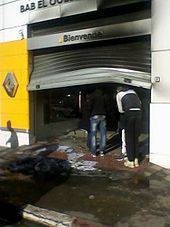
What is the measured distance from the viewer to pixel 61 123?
1367 cm

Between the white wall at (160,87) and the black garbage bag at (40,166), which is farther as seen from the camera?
the black garbage bag at (40,166)

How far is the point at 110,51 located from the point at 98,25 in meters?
0.73

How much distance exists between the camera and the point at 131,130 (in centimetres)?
862

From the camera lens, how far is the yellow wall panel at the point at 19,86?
11.7 meters

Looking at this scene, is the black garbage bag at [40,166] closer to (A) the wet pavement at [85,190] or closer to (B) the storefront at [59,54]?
(A) the wet pavement at [85,190]

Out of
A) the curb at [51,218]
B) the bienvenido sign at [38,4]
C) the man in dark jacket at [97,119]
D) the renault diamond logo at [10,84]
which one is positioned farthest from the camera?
the renault diamond logo at [10,84]

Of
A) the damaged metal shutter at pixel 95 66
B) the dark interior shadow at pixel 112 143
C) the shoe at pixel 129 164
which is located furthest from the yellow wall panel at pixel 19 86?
the shoe at pixel 129 164

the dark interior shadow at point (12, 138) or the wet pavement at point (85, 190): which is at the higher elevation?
the dark interior shadow at point (12, 138)

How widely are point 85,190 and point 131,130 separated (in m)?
2.06

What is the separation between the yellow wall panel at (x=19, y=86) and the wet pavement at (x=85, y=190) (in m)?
1.74

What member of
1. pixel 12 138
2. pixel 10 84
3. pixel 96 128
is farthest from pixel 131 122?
pixel 10 84

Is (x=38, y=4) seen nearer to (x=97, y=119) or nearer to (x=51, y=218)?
(x=97, y=119)

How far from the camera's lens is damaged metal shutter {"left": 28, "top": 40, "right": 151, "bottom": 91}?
9172 mm

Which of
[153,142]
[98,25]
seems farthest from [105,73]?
[153,142]
